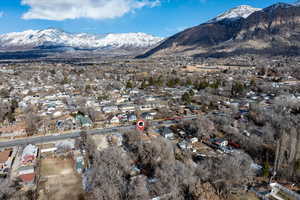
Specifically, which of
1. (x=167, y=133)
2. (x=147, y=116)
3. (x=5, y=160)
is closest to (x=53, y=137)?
(x=5, y=160)

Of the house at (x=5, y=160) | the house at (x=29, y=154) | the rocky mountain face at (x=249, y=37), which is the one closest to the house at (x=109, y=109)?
the house at (x=29, y=154)

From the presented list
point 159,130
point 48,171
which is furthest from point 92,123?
point 48,171

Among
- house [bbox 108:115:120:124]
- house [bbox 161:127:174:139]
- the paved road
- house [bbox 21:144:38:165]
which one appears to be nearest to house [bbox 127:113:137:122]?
house [bbox 108:115:120:124]

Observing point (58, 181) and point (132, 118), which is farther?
point (132, 118)

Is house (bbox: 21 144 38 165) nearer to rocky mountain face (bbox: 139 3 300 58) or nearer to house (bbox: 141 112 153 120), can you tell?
house (bbox: 141 112 153 120)

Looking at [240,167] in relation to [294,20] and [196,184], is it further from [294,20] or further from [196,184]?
[294,20]

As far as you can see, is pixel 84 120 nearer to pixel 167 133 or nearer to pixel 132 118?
pixel 132 118
